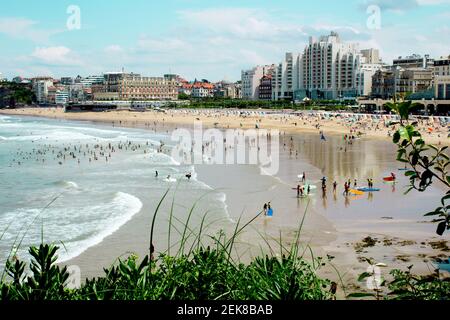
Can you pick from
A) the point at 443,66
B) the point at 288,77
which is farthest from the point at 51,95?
the point at 443,66

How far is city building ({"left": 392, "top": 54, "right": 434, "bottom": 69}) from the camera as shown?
4296 inches

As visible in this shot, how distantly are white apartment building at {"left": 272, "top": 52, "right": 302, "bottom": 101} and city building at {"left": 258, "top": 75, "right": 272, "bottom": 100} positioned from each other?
6.29 m

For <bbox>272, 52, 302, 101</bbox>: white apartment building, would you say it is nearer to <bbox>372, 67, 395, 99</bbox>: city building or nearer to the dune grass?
<bbox>372, 67, 395, 99</bbox>: city building

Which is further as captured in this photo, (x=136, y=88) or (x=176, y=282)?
(x=136, y=88)

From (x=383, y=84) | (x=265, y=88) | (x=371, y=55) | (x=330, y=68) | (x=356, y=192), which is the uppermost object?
(x=371, y=55)

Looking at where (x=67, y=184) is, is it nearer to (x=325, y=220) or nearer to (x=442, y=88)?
(x=325, y=220)

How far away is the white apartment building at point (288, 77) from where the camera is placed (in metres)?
116

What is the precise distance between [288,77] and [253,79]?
19585 millimetres

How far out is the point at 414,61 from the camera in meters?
112

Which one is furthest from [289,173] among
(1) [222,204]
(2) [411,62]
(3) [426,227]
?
(2) [411,62]

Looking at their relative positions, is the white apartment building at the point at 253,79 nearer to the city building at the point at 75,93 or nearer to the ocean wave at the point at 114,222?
the city building at the point at 75,93

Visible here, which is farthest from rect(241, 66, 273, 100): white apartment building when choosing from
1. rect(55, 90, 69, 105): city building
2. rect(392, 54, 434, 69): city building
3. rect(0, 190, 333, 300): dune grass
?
rect(0, 190, 333, 300): dune grass

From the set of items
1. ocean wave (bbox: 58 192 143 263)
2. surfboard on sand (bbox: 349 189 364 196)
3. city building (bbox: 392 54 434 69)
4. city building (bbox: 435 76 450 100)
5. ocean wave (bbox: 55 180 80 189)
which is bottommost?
ocean wave (bbox: 58 192 143 263)
